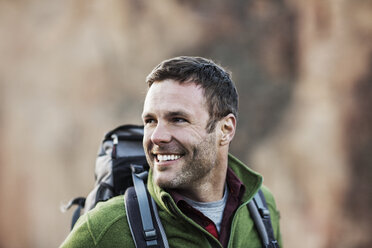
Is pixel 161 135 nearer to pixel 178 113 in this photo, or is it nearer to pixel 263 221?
pixel 178 113

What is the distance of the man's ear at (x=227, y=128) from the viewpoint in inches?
63.6

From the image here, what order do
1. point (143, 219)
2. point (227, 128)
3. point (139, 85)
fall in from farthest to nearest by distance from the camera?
point (139, 85)
point (227, 128)
point (143, 219)

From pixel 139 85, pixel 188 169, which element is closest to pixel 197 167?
pixel 188 169

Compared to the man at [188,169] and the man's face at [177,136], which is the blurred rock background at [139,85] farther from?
the man's face at [177,136]

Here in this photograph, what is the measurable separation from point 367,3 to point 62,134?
374cm

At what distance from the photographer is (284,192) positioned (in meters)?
4.51

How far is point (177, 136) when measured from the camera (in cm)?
147

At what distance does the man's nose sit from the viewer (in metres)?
1.46

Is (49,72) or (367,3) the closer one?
(367,3)

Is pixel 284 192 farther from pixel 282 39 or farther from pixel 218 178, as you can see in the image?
pixel 218 178

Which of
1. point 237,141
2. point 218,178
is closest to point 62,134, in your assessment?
point 237,141

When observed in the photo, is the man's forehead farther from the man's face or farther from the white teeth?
the white teeth

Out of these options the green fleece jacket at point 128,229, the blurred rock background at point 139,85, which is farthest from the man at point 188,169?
the blurred rock background at point 139,85

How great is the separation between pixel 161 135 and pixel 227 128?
313mm
